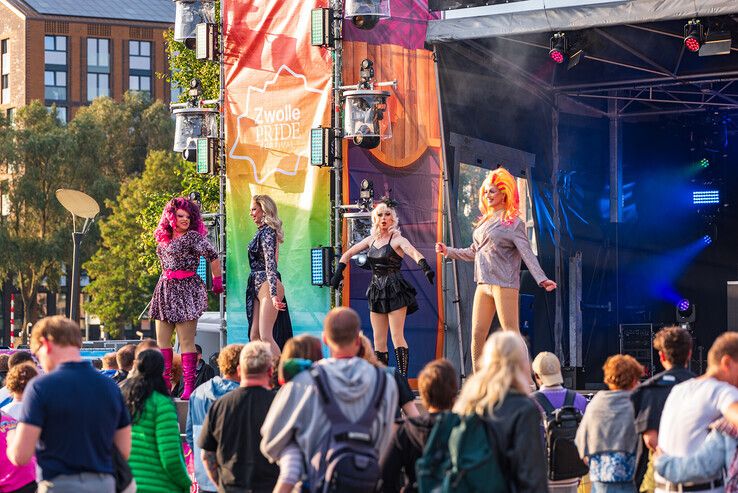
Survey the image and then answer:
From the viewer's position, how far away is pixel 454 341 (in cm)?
1600

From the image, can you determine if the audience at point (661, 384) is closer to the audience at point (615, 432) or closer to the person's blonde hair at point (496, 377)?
the audience at point (615, 432)

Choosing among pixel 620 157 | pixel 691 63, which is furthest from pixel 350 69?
pixel 620 157

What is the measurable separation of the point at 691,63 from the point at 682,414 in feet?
38.7

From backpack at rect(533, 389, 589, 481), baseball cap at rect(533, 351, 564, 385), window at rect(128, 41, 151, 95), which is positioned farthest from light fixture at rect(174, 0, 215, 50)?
window at rect(128, 41, 151, 95)

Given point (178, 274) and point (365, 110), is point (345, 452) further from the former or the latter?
point (365, 110)

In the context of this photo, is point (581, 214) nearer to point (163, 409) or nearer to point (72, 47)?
point (163, 409)

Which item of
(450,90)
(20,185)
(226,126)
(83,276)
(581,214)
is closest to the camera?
(450,90)

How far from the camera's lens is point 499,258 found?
38.5 feet

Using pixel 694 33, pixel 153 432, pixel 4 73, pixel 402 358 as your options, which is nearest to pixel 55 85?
pixel 4 73

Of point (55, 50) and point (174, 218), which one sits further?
point (55, 50)

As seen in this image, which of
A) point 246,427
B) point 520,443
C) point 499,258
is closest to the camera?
point 520,443

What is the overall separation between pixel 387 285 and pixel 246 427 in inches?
201

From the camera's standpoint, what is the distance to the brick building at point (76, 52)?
238ft

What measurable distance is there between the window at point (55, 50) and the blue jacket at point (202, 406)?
220 feet
